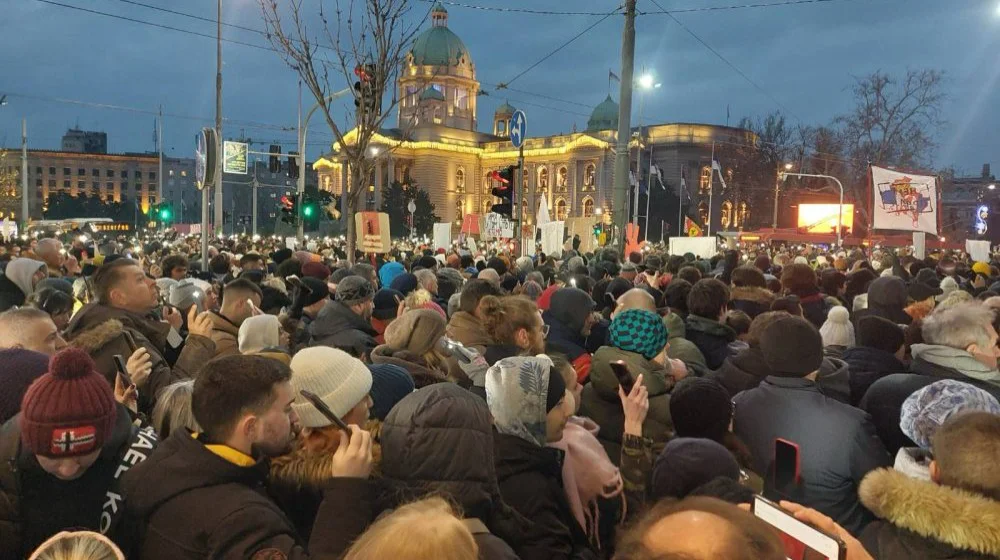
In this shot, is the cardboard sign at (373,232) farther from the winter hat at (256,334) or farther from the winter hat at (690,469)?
the winter hat at (690,469)

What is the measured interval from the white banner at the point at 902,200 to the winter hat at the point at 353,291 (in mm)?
13640

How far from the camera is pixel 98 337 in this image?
3.97 m

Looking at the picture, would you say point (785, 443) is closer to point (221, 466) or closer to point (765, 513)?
point (765, 513)

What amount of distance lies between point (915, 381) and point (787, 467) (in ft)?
6.58

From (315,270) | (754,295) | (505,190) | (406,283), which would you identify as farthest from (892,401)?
(505,190)

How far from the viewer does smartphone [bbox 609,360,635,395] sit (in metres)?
3.56

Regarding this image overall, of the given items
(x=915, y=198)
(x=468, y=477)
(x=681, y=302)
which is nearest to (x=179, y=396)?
(x=468, y=477)

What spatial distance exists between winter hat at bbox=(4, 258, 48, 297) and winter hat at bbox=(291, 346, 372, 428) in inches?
243

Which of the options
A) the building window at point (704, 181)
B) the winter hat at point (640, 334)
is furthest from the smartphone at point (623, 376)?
the building window at point (704, 181)

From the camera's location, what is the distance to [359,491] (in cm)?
208

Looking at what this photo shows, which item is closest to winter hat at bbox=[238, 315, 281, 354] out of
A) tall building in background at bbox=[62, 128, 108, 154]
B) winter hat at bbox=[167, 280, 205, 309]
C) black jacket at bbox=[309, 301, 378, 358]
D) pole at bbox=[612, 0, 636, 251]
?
black jacket at bbox=[309, 301, 378, 358]

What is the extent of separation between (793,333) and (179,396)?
9.20 ft

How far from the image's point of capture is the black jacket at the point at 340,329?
532 centimetres

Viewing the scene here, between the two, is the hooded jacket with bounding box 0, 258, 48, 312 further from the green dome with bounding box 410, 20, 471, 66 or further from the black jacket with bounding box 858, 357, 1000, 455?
the green dome with bounding box 410, 20, 471, 66
